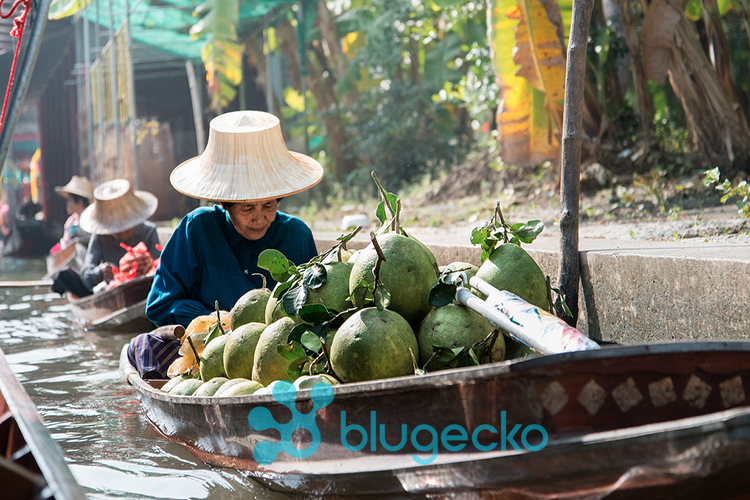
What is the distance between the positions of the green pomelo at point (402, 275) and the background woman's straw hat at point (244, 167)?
48.8 inches

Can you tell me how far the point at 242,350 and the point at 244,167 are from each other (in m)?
1.31

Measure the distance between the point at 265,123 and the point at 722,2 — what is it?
5.11 meters

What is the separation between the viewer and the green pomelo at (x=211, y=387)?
8.03ft

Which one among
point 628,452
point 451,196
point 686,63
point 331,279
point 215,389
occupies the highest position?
point 686,63

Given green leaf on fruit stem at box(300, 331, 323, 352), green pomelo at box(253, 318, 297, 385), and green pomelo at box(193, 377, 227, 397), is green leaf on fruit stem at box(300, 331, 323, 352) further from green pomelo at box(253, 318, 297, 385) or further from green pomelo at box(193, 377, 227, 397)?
green pomelo at box(193, 377, 227, 397)

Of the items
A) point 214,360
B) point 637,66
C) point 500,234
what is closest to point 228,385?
point 214,360

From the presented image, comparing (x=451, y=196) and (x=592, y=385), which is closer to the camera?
(x=592, y=385)

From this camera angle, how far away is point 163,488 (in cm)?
247

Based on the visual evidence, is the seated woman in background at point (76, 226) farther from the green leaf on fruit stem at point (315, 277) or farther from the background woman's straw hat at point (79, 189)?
the green leaf on fruit stem at point (315, 277)

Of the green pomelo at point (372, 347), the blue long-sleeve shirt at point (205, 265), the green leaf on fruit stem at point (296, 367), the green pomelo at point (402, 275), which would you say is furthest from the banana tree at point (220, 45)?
the green pomelo at point (372, 347)

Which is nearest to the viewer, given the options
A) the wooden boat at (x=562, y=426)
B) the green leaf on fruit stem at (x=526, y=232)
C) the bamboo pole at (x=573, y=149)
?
the wooden boat at (x=562, y=426)

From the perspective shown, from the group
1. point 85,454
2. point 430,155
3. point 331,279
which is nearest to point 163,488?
point 85,454

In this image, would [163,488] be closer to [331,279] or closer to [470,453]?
[331,279]

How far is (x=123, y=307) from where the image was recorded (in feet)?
19.8
